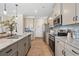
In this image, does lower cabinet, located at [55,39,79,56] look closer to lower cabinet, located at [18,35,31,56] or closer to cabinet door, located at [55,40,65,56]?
cabinet door, located at [55,40,65,56]

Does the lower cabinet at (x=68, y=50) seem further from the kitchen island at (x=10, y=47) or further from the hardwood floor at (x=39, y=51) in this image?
the hardwood floor at (x=39, y=51)

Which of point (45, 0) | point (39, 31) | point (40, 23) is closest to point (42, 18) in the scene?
point (40, 23)

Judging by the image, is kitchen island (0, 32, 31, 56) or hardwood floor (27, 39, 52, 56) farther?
hardwood floor (27, 39, 52, 56)

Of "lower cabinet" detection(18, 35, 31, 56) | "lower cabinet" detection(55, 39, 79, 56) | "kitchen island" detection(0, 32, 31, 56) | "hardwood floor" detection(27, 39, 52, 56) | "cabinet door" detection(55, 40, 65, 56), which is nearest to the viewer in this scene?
"kitchen island" detection(0, 32, 31, 56)

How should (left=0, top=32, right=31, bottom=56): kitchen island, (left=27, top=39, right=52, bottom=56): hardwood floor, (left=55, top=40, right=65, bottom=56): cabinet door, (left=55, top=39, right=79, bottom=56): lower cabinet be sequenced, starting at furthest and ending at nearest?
(left=27, top=39, right=52, bottom=56): hardwood floor, (left=55, top=40, right=65, bottom=56): cabinet door, (left=55, top=39, right=79, bottom=56): lower cabinet, (left=0, top=32, right=31, bottom=56): kitchen island

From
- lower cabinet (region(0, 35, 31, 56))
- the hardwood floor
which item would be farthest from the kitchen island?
the hardwood floor

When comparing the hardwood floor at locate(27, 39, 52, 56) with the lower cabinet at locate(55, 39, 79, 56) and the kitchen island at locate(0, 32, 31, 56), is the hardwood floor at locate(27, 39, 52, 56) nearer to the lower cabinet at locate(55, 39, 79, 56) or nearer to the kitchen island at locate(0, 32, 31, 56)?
the kitchen island at locate(0, 32, 31, 56)

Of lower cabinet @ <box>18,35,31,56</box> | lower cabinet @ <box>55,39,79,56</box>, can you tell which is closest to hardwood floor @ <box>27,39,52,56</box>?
lower cabinet @ <box>18,35,31,56</box>

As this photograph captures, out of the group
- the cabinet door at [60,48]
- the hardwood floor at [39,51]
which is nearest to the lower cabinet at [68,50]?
the cabinet door at [60,48]

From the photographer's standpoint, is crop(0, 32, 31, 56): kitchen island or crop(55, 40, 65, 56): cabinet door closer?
crop(0, 32, 31, 56): kitchen island

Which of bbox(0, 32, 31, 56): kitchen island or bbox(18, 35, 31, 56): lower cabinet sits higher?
bbox(0, 32, 31, 56): kitchen island

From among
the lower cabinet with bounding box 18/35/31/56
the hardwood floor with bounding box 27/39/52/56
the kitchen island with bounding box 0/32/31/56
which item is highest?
the kitchen island with bounding box 0/32/31/56

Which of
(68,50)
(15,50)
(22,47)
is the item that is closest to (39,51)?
(22,47)

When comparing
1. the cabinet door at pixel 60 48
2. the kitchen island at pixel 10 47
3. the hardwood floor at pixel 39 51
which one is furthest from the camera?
the hardwood floor at pixel 39 51
